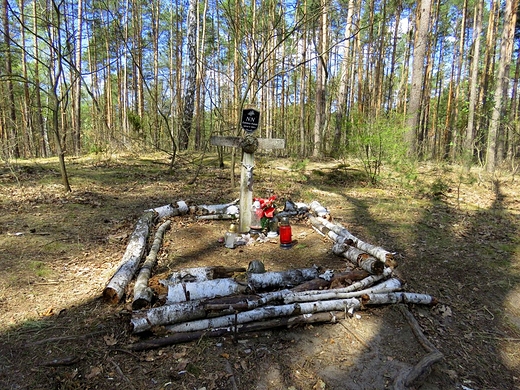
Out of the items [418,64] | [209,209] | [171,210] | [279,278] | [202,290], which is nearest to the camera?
[202,290]

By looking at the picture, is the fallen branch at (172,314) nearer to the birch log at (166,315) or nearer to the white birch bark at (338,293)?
the birch log at (166,315)

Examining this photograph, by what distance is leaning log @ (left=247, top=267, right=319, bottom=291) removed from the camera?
291 centimetres

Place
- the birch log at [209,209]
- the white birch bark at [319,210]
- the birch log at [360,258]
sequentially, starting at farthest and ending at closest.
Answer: the birch log at [209,209], the white birch bark at [319,210], the birch log at [360,258]

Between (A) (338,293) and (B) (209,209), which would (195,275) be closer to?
(A) (338,293)

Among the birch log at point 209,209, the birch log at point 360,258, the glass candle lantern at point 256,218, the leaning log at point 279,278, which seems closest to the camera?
the leaning log at point 279,278

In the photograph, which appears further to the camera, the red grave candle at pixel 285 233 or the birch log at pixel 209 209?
the birch log at pixel 209 209

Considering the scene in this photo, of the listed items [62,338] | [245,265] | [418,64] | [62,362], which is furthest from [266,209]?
[418,64]

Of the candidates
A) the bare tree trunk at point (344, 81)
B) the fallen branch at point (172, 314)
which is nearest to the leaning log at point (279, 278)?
the fallen branch at point (172, 314)

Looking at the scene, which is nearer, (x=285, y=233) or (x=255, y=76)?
(x=285, y=233)

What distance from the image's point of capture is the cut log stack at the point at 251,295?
234 cm

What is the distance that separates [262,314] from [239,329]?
21cm

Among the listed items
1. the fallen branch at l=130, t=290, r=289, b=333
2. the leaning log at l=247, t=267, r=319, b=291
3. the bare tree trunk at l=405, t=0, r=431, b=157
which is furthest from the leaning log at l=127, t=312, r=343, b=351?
the bare tree trunk at l=405, t=0, r=431, b=157

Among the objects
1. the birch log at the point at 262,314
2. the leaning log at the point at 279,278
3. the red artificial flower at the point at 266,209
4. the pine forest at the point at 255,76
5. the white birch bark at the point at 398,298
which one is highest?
the pine forest at the point at 255,76

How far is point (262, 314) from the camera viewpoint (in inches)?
96.0
